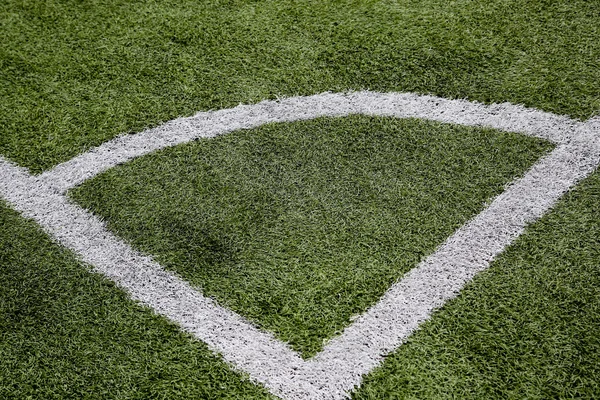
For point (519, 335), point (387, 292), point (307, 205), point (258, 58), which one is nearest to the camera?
point (519, 335)

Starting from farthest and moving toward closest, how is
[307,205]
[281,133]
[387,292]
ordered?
[281,133] < [307,205] < [387,292]

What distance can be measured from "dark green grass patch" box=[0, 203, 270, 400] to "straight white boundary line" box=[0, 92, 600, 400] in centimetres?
6

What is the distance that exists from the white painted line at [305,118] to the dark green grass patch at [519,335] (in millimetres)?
654

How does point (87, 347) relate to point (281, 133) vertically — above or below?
below

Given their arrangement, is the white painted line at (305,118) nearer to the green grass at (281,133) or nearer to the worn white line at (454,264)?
the green grass at (281,133)

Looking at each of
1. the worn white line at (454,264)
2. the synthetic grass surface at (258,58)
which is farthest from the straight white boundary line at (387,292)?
the synthetic grass surface at (258,58)

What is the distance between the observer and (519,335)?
230cm

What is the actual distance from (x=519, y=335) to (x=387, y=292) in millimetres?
446

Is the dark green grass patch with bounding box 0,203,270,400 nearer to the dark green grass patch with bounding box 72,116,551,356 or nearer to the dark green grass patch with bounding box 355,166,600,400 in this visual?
the dark green grass patch with bounding box 72,116,551,356

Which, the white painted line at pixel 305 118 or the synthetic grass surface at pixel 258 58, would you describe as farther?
the synthetic grass surface at pixel 258 58

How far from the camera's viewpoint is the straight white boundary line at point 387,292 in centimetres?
230

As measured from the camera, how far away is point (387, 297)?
97.1 inches

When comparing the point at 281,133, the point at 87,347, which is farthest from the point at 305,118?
the point at 87,347

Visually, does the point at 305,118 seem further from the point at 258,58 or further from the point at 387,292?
the point at 387,292
